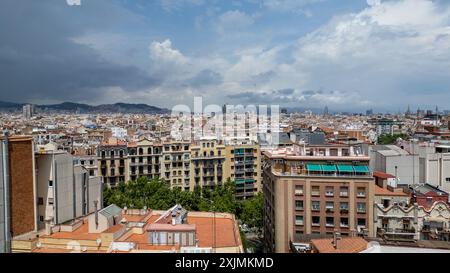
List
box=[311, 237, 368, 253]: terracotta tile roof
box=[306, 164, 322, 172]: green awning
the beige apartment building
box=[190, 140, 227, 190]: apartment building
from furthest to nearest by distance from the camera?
1. box=[190, 140, 227, 190]: apartment building
2. the beige apartment building
3. box=[306, 164, 322, 172]: green awning
4. box=[311, 237, 368, 253]: terracotta tile roof

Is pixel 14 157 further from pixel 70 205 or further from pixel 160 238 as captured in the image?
pixel 160 238

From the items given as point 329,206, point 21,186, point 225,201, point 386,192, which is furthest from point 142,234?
point 225,201

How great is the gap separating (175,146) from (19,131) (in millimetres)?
5358

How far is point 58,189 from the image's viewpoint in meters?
3.46

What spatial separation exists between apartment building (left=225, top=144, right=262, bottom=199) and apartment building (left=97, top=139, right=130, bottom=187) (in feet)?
7.68

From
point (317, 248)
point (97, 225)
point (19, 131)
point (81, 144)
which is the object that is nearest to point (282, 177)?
point (317, 248)

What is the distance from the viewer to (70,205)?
12.1ft

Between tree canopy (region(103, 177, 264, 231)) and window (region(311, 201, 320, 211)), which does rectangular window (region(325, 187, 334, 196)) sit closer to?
window (region(311, 201, 320, 211))

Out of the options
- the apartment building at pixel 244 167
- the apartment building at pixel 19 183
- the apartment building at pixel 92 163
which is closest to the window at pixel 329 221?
the apartment building at pixel 19 183

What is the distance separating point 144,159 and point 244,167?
93.6 inches

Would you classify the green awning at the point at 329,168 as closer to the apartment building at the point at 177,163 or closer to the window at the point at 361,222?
the window at the point at 361,222

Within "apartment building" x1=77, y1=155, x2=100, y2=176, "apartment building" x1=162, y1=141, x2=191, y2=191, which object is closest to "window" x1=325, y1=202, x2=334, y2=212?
"apartment building" x1=162, y1=141, x2=191, y2=191

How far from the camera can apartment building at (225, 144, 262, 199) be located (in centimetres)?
934

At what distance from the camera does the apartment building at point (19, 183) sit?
2452mm
